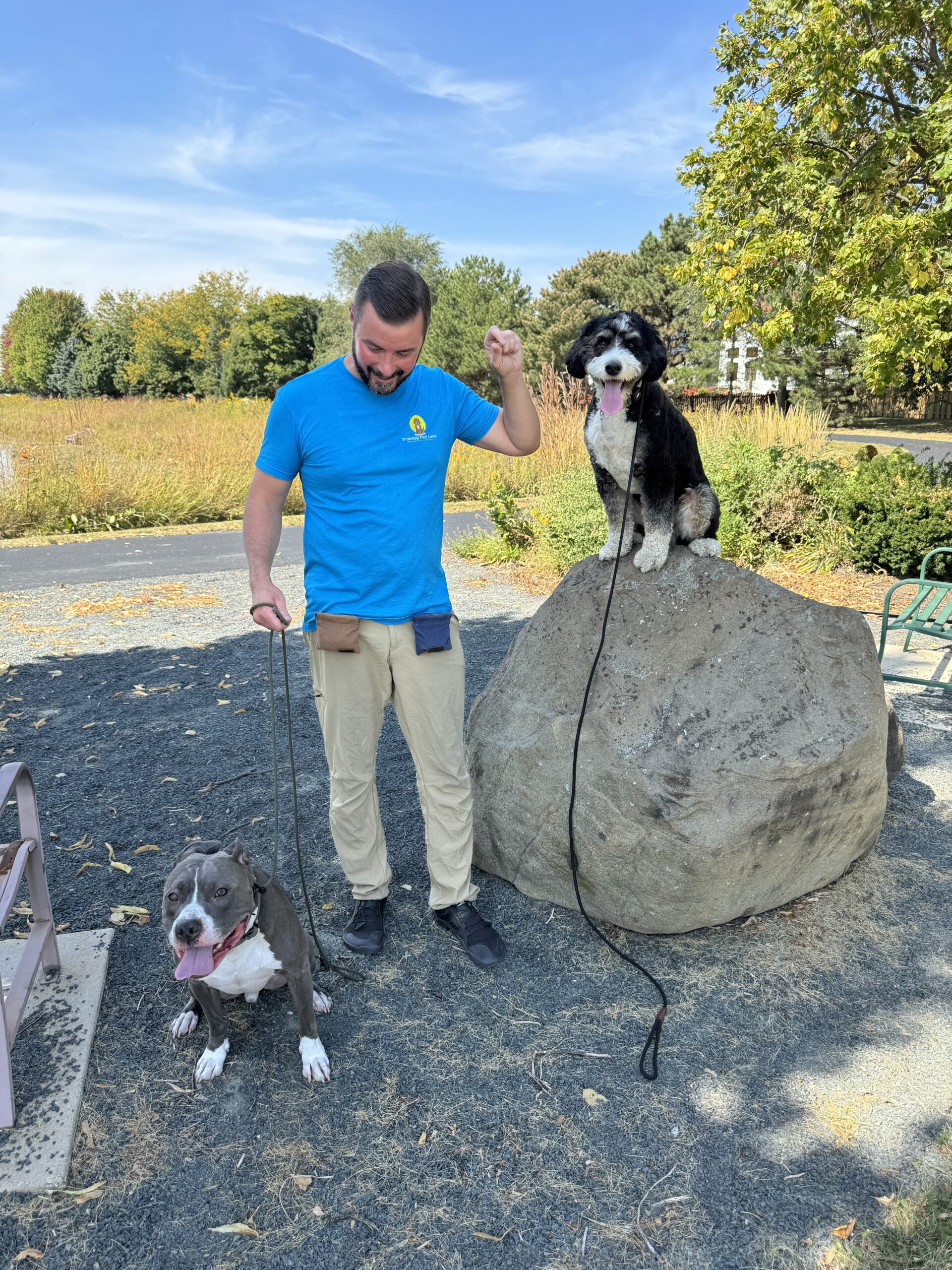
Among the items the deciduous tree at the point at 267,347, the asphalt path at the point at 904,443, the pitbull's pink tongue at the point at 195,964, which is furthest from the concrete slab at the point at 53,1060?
the deciduous tree at the point at 267,347

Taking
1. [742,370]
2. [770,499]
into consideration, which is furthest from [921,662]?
[742,370]

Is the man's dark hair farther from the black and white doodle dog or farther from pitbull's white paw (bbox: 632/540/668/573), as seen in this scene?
pitbull's white paw (bbox: 632/540/668/573)

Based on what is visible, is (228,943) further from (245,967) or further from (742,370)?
(742,370)

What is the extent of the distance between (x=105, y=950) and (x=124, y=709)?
3.13m

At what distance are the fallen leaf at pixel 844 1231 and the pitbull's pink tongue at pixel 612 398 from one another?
2676 mm

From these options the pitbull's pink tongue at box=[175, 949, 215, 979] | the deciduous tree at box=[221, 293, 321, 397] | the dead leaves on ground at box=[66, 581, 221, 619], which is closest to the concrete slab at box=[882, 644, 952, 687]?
the pitbull's pink tongue at box=[175, 949, 215, 979]

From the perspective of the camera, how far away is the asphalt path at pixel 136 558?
424 inches

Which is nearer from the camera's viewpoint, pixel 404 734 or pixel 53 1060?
pixel 53 1060

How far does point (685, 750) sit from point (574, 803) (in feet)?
1.65

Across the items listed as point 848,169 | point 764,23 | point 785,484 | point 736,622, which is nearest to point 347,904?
point 736,622

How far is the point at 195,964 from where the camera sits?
2262mm

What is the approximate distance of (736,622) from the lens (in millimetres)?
3482

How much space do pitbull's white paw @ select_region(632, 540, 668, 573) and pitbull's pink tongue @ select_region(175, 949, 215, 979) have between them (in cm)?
235

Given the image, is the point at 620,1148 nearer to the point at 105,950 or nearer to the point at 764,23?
the point at 105,950
